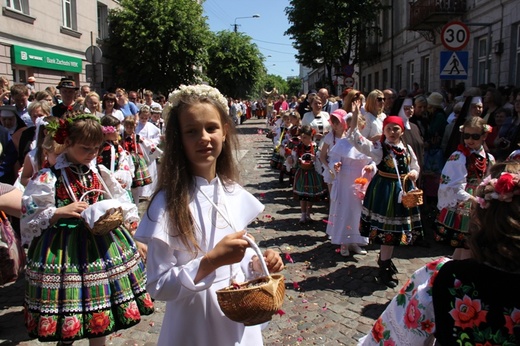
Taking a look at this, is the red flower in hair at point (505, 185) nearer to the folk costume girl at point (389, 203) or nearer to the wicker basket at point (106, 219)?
the wicker basket at point (106, 219)

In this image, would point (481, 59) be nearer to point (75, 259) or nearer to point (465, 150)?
point (465, 150)

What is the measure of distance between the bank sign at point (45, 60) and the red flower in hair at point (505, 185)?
16175mm

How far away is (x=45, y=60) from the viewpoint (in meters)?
16.9

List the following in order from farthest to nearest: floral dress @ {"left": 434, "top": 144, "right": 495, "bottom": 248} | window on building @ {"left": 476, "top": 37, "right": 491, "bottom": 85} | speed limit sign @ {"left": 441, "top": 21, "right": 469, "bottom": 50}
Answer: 1. window on building @ {"left": 476, "top": 37, "right": 491, "bottom": 85}
2. speed limit sign @ {"left": 441, "top": 21, "right": 469, "bottom": 50}
3. floral dress @ {"left": 434, "top": 144, "right": 495, "bottom": 248}

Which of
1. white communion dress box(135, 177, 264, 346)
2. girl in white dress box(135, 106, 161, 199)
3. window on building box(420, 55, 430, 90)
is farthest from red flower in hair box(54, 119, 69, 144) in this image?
window on building box(420, 55, 430, 90)

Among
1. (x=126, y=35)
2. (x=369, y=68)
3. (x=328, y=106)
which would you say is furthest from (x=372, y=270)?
(x=369, y=68)

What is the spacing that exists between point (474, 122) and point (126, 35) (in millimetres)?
20994

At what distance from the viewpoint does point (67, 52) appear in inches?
752

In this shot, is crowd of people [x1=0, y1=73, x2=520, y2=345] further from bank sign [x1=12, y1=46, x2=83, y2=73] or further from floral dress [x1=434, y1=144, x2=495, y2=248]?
bank sign [x1=12, y1=46, x2=83, y2=73]

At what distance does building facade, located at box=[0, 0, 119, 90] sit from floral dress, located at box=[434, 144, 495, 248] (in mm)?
11545

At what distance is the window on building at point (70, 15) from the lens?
763 inches

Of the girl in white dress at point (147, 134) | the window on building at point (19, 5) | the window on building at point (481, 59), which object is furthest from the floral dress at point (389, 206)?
the window on building at point (19, 5)

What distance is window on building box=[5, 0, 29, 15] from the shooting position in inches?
589

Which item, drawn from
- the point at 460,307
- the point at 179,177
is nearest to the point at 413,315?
the point at 460,307
